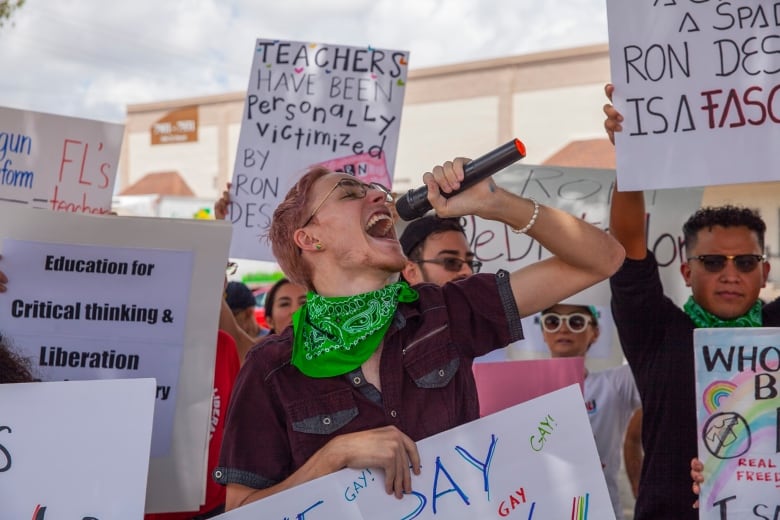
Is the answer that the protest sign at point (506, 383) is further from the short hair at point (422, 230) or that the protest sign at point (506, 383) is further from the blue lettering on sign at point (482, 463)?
the blue lettering on sign at point (482, 463)

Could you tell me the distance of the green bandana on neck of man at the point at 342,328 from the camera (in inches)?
79.1

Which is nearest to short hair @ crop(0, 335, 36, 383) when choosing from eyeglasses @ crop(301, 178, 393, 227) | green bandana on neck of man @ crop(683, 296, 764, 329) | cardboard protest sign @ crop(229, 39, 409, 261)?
eyeglasses @ crop(301, 178, 393, 227)

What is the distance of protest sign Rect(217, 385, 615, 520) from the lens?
6.06 ft

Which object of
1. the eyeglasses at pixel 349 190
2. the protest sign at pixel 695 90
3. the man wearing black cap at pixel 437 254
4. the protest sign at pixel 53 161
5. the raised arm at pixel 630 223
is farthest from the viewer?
the protest sign at pixel 53 161

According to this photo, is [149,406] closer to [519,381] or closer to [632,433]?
[519,381]

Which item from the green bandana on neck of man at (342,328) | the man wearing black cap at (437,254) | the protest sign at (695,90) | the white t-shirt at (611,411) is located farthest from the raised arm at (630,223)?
the white t-shirt at (611,411)

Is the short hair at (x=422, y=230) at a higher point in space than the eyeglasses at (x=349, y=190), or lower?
higher

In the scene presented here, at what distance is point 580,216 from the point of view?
450 centimetres

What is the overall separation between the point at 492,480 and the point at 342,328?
47 centimetres

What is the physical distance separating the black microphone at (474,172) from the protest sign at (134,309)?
2.95 ft

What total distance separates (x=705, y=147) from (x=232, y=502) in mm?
1670

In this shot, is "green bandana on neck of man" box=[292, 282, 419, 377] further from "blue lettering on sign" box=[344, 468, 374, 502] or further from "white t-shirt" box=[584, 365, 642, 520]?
"white t-shirt" box=[584, 365, 642, 520]

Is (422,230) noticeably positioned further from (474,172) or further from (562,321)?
(474,172)

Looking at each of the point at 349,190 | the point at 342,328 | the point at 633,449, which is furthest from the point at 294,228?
the point at 633,449
